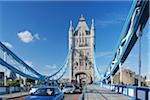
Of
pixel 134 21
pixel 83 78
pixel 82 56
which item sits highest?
pixel 134 21

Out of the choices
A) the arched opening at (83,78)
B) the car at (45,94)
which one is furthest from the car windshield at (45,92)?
the arched opening at (83,78)

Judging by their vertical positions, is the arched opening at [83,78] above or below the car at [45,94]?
below

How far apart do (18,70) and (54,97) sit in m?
45.5

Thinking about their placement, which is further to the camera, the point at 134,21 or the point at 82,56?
the point at 82,56

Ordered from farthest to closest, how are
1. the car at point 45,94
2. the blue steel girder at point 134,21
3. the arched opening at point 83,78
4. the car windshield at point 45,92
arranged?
the arched opening at point 83,78 → the blue steel girder at point 134,21 → the car windshield at point 45,92 → the car at point 45,94

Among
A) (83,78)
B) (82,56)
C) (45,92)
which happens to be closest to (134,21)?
(45,92)

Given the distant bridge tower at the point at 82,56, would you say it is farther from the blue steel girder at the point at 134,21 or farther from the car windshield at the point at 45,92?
the car windshield at the point at 45,92

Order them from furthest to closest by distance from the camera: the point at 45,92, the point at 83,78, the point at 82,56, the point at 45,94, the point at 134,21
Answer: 1. the point at 83,78
2. the point at 82,56
3. the point at 134,21
4. the point at 45,92
5. the point at 45,94

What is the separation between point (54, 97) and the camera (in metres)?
14.8

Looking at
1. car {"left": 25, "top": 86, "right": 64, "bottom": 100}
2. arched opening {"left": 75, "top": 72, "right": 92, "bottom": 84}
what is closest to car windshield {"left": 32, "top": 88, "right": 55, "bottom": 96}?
car {"left": 25, "top": 86, "right": 64, "bottom": 100}

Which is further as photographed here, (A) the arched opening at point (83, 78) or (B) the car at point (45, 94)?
(A) the arched opening at point (83, 78)

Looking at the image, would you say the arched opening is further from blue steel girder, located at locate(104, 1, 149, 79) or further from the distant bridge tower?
blue steel girder, located at locate(104, 1, 149, 79)

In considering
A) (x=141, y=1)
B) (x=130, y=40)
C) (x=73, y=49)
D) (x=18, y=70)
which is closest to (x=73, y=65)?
(x=73, y=49)

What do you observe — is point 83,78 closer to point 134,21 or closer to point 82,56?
point 82,56
